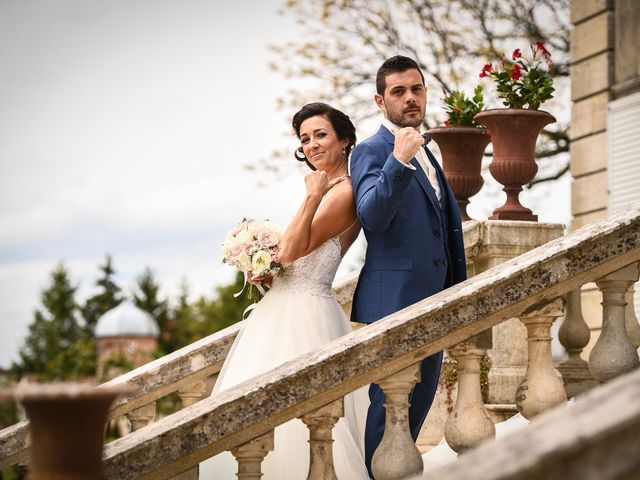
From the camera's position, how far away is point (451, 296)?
3.28 meters

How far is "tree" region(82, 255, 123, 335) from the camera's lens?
50.0 m

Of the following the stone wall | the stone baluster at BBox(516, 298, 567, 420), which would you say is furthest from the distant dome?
the stone baluster at BBox(516, 298, 567, 420)

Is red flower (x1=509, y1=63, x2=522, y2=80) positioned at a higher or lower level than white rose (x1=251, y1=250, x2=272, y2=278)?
higher

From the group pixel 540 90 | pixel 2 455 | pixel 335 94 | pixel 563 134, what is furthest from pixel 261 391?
pixel 335 94

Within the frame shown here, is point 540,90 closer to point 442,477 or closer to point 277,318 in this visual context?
point 277,318

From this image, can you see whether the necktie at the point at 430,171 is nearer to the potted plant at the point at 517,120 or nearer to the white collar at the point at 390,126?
the white collar at the point at 390,126

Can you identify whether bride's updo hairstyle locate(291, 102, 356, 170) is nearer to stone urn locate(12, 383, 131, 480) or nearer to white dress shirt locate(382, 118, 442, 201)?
white dress shirt locate(382, 118, 442, 201)

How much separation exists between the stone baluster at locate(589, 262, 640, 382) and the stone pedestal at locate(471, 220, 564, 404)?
1488 mm

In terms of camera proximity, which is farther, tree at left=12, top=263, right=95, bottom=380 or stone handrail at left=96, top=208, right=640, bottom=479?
tree at left=12, top=263, right=95, bottom=380

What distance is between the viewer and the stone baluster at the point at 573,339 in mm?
4466

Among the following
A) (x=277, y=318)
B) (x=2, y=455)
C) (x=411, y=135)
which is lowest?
(x=2, y=455)

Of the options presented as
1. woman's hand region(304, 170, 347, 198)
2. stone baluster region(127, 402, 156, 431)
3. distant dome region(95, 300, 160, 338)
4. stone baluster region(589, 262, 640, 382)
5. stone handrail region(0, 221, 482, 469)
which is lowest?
distant dome region(95, 300, 160, 338)

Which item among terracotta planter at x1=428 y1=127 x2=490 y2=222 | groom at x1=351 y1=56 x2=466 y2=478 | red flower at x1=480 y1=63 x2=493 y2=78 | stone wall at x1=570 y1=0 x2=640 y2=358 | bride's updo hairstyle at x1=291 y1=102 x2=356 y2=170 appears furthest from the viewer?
stone wall at x1=570 y1=0 x2=640 y2=358

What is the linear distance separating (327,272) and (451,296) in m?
1.38
